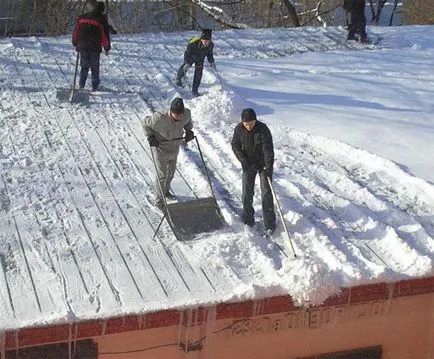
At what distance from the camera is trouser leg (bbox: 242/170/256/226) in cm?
766

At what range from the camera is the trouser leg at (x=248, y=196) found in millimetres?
7656

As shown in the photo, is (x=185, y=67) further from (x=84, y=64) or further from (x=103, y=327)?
(x=103, y=327)

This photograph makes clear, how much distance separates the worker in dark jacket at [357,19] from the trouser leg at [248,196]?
7880 mm

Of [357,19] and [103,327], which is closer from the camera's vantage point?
[103,327]

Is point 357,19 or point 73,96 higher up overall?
point 357,19

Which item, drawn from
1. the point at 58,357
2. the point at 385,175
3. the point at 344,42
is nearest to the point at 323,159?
the point at 385,175

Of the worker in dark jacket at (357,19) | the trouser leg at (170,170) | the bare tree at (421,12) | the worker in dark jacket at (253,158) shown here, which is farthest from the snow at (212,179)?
the bare tree at (421,12)

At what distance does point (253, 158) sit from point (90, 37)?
469 centimetres

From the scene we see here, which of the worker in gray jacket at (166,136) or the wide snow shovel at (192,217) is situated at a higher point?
the worker in gray jacket at (166,136)

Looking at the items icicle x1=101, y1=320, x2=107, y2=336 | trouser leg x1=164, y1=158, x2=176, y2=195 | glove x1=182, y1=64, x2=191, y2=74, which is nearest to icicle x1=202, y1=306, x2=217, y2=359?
icicle x1=101, y1=320, x2=107, y2=336

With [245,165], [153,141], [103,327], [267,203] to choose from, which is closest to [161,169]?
[153,141]

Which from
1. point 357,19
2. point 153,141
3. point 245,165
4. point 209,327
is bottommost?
point 209,327

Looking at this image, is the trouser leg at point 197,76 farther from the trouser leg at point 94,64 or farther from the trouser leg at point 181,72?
the trouser leg at point 94,64

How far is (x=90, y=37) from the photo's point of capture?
11.2 m
